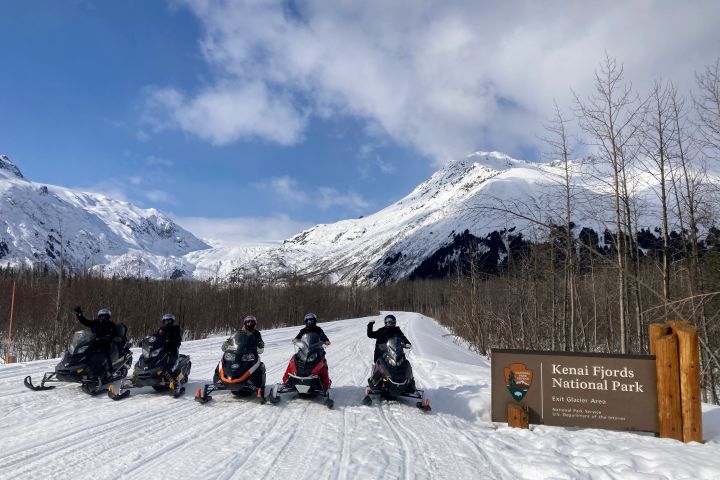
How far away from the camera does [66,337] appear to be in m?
25.9

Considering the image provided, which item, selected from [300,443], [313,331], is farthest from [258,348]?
[300,443]

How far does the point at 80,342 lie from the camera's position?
9438 millimetres

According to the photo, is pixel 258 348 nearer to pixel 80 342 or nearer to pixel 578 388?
pixel 80 342

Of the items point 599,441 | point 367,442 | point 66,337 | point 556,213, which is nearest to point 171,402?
point 367,442

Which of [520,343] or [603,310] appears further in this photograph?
[603,310]

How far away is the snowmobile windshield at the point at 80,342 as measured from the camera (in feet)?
30.5

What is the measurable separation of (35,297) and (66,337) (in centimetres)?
942

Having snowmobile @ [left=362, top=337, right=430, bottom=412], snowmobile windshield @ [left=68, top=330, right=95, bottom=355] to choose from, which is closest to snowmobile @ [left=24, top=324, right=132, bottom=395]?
snowmobile windshield @ [left=68, top=330, right=95, bottom=355]

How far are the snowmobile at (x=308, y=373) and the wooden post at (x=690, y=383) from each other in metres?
5.87

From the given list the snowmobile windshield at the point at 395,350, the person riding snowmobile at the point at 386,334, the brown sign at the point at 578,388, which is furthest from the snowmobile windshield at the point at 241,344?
the brown sign at the point at 578,388

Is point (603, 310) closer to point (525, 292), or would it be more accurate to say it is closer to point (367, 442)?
point (525, 292)

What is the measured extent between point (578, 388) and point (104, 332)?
31.4 ft

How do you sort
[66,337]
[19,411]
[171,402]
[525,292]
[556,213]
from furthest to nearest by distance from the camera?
[525,292] → [66,337] → [556,213] → [171,402] → [19,411]

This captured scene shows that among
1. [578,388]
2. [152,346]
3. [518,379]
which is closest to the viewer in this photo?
[578,388]
